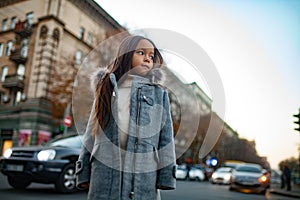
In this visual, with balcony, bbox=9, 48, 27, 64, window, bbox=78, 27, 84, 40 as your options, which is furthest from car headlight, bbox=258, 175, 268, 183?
balcony, bbox=9, 48, 27, 64

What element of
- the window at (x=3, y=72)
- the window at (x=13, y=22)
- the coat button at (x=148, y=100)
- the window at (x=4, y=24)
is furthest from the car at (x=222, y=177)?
the coat button at (x=148, y=100)

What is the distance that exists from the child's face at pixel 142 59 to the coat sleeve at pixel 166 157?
1.05 ft

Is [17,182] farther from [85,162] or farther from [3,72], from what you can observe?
[3,72]

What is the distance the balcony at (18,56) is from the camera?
78.8ft

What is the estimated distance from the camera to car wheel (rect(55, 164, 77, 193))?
610 cm

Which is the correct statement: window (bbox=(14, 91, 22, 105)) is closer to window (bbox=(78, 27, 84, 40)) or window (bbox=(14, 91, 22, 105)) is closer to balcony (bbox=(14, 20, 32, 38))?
balcony (bbox=(14, 20, 32, 38))

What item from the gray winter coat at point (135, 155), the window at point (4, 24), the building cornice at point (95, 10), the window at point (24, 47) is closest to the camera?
the gray winter coat at point (135, 155)

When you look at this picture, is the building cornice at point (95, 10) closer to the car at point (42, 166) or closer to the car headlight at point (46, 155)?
the car at point (42, 166)

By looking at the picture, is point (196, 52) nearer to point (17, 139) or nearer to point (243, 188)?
point (243, 188)

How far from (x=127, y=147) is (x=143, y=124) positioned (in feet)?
0.57

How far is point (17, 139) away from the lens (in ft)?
72.5

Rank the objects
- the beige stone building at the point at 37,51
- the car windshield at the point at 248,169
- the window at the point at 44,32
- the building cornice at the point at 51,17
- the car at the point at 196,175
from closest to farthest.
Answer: the car windshield at the point at 248,169
the beige stone building at the point at 37,51
the building cornice at the point at 51,17
the window at the point at 44,32
the car at the point at 196,175

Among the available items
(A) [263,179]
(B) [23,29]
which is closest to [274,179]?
(A) [263,179]

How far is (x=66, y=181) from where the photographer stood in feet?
20.4
